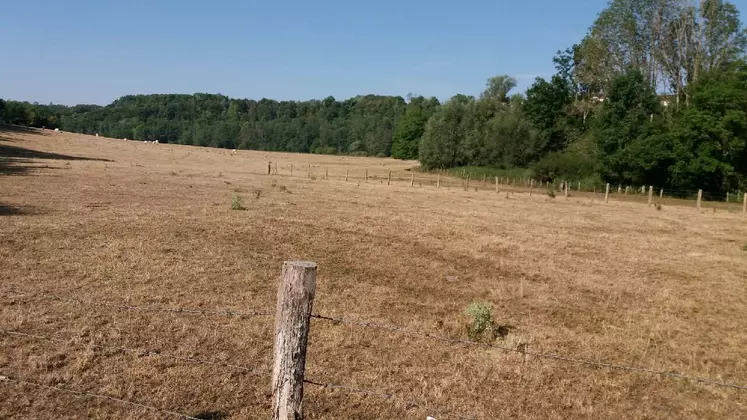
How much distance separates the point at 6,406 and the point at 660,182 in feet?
189

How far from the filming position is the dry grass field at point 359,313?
20.6 feet

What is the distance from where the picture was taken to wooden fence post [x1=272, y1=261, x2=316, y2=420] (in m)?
3.90

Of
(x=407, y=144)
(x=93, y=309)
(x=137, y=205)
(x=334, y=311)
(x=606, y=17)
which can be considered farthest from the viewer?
(x=407, y=144)

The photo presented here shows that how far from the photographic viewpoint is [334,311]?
9.45 m

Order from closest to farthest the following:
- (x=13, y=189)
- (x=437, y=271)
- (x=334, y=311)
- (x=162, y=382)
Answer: (x=162, y=382) < (x=334, y=311) < (x=437, y=271) < (x=13, y=189)

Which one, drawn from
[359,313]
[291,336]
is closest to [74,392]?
[291,336]

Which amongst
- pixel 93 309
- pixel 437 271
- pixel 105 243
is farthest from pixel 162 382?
pixel 437 271

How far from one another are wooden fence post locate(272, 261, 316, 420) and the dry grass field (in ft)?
6.05

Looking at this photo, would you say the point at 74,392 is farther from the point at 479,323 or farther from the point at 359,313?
the point at 479,323

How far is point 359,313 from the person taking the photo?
31.2 ft

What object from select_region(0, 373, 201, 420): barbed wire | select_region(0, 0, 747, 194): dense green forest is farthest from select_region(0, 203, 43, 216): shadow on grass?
select_region(0, 0, 747, 194): dense green forest

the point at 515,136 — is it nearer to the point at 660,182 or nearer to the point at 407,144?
the point at 660,182

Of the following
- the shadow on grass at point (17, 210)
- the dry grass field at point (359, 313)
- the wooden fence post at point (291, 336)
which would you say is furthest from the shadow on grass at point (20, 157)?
the wooden fence post at point (291, 336)

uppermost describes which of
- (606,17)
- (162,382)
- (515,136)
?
(606,17)
